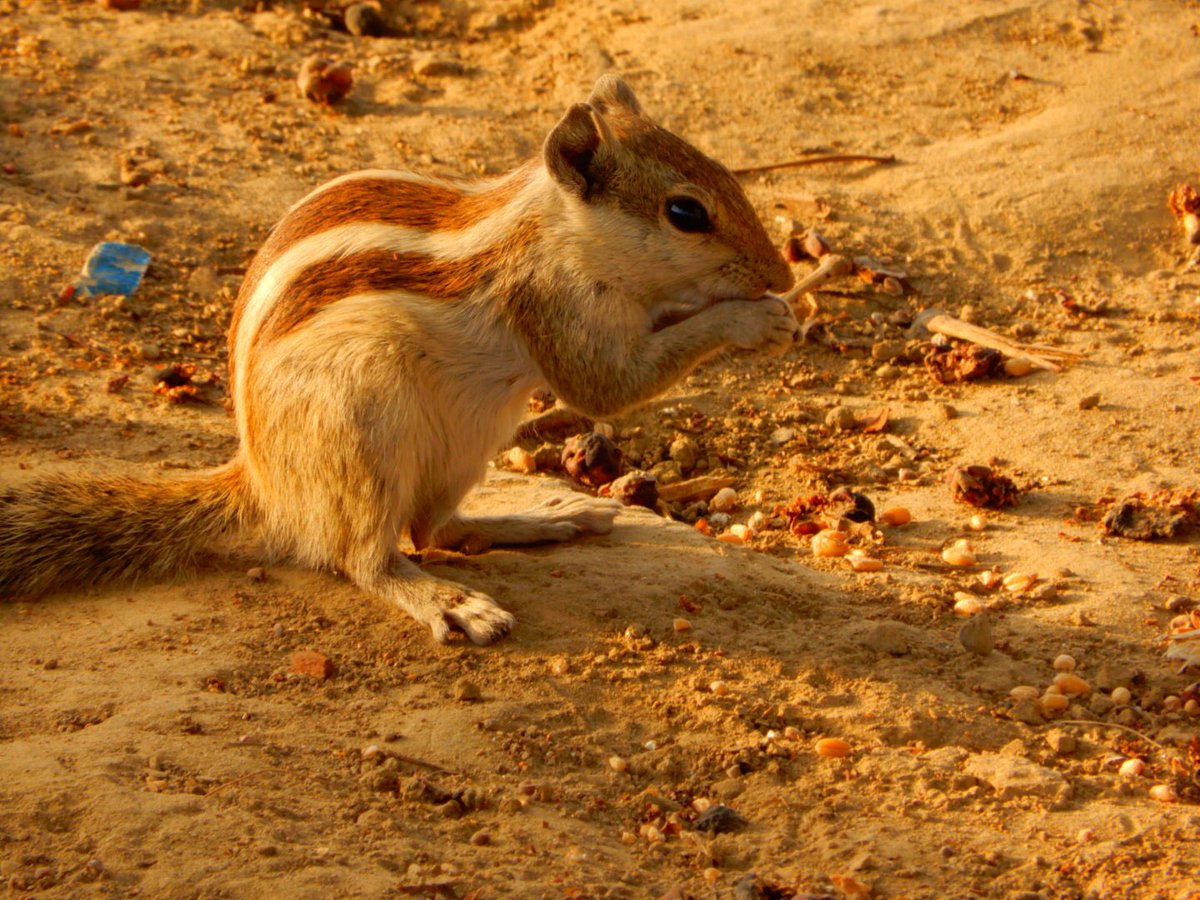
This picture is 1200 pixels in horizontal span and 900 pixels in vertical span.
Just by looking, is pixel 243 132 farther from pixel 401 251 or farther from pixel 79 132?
pixel 401 251

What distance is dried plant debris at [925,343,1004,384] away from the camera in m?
5.43

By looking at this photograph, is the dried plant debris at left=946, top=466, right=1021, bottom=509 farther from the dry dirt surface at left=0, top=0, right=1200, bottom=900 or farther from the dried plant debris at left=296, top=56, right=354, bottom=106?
the dried plant debris at left=296, top=56, right=354, bottom=106

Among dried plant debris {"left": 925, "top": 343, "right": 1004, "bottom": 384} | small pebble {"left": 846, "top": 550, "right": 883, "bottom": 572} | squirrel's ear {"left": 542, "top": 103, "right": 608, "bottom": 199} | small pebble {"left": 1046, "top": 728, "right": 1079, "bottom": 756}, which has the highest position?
squirrel's ear {"left": 542, "top": 103, "right": 608, "bottom": 199}

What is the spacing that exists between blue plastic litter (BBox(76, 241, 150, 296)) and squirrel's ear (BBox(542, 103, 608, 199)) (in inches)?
97.9

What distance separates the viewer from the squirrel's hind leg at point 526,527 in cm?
446

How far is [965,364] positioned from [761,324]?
1801mm

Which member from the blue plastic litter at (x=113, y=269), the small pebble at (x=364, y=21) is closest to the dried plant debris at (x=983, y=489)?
the blue plastic litter at (x=113, y=269)

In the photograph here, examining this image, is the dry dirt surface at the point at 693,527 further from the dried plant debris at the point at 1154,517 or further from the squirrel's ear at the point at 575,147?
the squirrel's ear at the point at 575,147

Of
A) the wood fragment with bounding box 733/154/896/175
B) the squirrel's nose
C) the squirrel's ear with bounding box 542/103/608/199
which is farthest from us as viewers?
the wood fragment with bounding box 733/154/896/175

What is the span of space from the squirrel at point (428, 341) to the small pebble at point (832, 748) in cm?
94

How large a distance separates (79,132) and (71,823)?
14.9 feet

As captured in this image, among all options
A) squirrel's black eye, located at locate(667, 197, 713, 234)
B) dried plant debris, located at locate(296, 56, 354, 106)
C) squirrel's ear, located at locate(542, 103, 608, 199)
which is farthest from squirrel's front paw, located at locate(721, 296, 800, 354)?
dried plant debris, located at locate(296, 56, 354, 106)

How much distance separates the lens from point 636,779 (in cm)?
320

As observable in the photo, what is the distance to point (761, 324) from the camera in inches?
156
